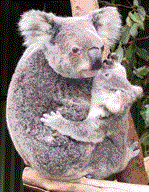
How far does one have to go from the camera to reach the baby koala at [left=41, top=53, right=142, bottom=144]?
96 cm

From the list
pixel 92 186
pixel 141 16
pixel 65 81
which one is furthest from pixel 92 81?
pixel 141 16

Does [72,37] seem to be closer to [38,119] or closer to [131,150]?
[38,119]

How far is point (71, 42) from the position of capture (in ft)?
3.00

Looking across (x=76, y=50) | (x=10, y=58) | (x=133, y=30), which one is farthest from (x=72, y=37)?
(x=10, y=58)

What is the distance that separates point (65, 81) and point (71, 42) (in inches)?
6.4

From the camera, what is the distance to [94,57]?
35.4 inches

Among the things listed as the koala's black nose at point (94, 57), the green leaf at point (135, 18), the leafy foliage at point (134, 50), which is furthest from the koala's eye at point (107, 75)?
the green leaf at point (135, 18)

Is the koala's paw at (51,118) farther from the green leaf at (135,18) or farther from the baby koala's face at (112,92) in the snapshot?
the green leaf at (135,18)

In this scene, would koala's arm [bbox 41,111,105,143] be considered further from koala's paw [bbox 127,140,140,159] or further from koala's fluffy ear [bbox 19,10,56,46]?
koala's paw [bbox 127,140,140,159]

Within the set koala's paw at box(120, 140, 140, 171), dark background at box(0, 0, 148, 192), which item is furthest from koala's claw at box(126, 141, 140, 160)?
dark background at box(0, 0, 148, 192)

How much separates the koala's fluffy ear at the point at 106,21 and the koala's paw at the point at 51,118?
341 millimetres

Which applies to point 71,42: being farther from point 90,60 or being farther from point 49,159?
point 49,159

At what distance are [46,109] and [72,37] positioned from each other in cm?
27

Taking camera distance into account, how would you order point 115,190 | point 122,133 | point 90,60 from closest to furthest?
point 90,60, point 115,190, point 122,133
